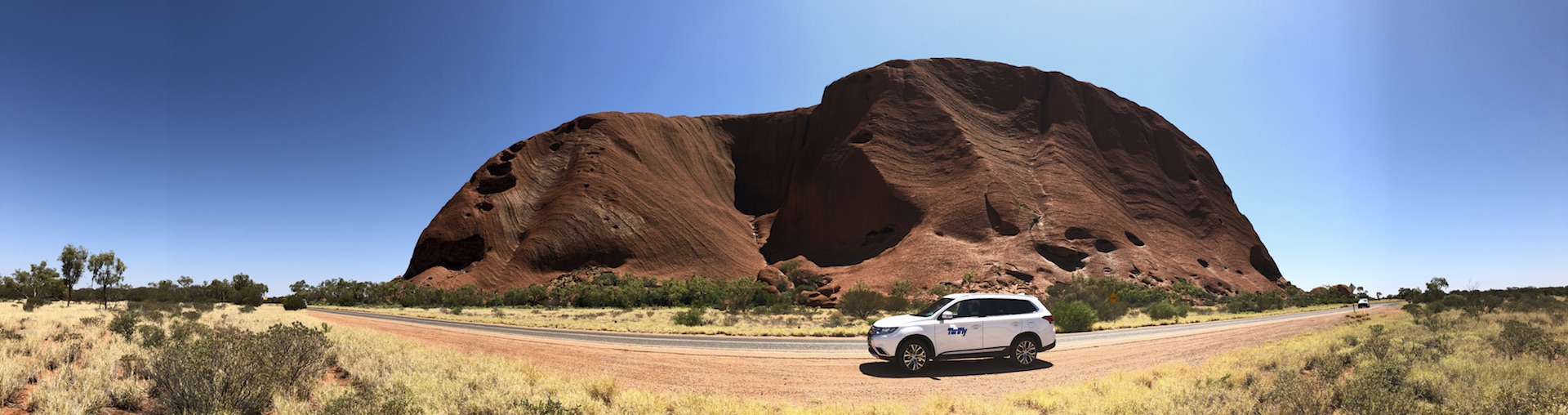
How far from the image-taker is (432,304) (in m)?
57.1

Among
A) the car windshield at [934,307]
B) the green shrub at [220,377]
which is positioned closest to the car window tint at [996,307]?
the car windshield at [934,307]

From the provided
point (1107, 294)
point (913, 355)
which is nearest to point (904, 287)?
point (1107, 294)

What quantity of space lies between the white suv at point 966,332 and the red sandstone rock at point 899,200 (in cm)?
4237

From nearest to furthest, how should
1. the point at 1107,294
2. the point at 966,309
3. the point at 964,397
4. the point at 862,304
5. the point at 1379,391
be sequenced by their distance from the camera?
the point at 1379,391, the point at 964,397, the point at 966,309, the point at 862,304, the point at 1107,294

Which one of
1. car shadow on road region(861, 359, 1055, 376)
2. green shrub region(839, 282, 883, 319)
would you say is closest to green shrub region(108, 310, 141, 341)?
car shadow on road region(861, 359, 1055, 376)

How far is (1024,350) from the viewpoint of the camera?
39.5 feet

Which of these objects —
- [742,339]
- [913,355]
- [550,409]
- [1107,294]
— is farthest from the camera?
[1107,294]

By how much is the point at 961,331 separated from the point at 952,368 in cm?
82

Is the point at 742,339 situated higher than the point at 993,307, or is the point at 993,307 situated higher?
the point at 993,307

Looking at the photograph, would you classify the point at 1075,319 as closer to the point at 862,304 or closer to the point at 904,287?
the point at 862,304

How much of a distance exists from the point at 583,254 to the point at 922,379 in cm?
6123

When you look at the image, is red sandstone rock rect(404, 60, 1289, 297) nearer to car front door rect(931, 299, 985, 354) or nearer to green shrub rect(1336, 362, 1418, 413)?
car front door rect(931, 299, 985, 354)

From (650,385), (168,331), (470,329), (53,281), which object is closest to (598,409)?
(650,385)

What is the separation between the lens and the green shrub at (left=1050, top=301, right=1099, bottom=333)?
23719 millimetres
